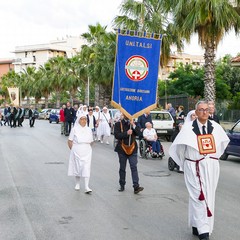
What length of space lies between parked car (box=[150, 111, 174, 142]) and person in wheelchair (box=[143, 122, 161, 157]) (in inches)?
333

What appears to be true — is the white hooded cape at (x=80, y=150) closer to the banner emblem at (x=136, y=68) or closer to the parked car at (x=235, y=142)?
the banner emblem at (x=136, y=68)

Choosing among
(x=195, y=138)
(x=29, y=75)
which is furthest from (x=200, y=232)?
(x=29, y=75)

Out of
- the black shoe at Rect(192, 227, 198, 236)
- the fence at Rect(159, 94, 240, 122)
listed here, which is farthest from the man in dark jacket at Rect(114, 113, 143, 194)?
the fence at Rect(159, 94, 240, 122)

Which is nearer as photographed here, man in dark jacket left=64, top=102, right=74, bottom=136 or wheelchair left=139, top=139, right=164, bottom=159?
wheelchair left=139, top=139, right=164, bottom=159

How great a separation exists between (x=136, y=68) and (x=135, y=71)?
7cm

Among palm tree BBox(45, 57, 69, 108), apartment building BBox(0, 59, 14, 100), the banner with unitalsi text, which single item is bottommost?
the banner with unitalsi text

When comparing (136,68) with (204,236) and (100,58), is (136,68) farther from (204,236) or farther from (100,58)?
(100,58)

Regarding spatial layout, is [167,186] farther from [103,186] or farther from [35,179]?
[35,179]

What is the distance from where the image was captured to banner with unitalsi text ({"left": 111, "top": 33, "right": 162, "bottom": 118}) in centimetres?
1088

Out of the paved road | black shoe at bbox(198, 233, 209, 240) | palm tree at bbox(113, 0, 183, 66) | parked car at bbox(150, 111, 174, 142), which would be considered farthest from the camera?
palm tree at bbox(113, 0, 183, 66)

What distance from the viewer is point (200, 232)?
6.16 m

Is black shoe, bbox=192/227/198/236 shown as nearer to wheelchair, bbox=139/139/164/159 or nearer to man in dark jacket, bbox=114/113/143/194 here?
man in dark jacket, bbox=114/113/143/194

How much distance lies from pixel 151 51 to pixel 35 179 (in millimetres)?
3972

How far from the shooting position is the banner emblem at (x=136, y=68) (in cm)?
1095
